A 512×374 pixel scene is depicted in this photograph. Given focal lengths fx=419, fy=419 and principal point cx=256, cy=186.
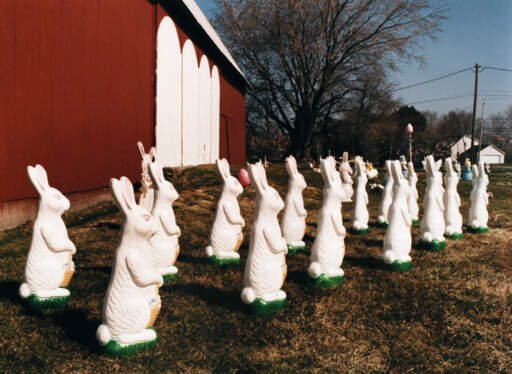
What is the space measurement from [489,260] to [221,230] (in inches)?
136

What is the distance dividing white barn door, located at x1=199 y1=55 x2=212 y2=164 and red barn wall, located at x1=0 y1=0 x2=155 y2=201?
398 centimetres

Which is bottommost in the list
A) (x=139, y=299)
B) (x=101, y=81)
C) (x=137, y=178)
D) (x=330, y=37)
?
(x=139, y=299)

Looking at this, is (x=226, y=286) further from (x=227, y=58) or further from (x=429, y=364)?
(x=227, y=58)

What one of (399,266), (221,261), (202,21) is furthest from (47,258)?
(202,21)

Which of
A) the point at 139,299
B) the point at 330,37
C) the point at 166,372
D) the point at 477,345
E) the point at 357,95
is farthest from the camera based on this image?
the point at 357,95

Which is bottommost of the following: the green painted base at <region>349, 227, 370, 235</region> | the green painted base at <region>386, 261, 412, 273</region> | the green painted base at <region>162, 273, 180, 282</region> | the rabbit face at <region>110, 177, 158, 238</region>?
the green painted base at <region>162, 273, 180, 282</region>

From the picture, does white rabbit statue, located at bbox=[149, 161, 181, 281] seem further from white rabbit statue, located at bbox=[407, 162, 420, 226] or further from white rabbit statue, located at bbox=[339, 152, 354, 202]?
white rabbit statue, located at bbox=[339, 152, 354, 202]

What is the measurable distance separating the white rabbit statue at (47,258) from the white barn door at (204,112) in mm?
10052

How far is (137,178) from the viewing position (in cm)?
954

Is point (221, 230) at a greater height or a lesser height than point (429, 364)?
greater

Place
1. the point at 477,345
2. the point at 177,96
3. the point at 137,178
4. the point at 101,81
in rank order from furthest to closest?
1. the point at 177,96
2. the point at 137,178
3. the point at 101,81
4. the point at 477,345

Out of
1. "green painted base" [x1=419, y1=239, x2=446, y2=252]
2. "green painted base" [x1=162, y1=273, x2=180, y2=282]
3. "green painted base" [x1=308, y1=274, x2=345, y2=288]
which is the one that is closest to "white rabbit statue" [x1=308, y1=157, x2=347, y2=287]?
"green painted base" [x1=308, y1=274, x2=345, y2=288]

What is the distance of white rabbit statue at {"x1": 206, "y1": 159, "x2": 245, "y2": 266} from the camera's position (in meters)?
4.94

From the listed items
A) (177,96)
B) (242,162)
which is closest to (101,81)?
(177,96)
